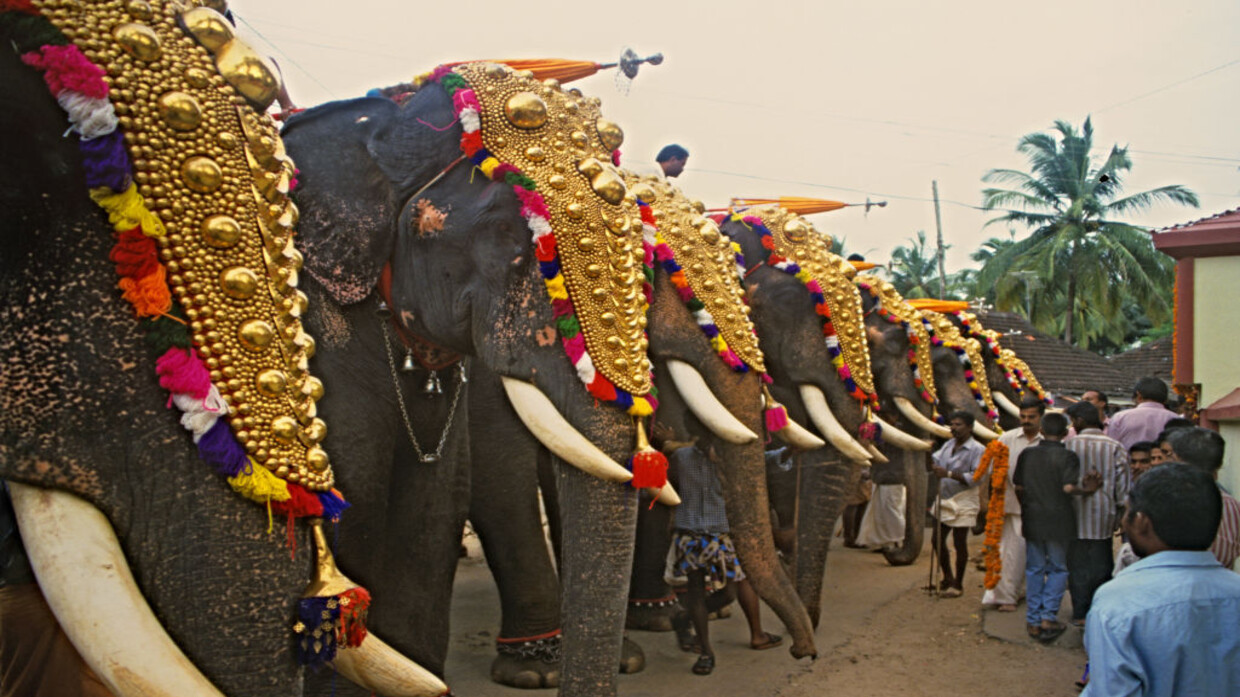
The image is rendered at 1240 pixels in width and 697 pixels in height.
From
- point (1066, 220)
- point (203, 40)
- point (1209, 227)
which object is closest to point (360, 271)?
point (203, 40)

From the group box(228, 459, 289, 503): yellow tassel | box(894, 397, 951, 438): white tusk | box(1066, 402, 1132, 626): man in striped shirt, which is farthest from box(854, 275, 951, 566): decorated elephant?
box(228, 459, 289, 503): yellow tassel

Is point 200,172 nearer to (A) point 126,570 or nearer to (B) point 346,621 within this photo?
(A) point 126,570

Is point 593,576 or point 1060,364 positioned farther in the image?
point 1060,364

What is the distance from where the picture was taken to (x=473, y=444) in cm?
505

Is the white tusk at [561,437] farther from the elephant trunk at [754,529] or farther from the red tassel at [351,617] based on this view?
the elephant trunk at [754,529]

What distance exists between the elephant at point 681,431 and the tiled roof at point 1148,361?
1901cm

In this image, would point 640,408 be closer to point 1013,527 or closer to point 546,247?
point 546,247

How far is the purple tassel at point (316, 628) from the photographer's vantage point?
71.5 inches

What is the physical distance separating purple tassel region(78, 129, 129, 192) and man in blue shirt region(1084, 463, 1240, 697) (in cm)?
245

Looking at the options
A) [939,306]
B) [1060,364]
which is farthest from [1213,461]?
[1060,364]

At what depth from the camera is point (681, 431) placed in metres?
5.23

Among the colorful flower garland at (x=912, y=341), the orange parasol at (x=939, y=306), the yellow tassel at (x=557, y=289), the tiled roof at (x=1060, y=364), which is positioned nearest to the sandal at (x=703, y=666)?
the yellow tassel at (x=557, y=289)

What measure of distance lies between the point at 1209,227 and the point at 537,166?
6.39 metres

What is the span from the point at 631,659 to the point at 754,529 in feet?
3.55
